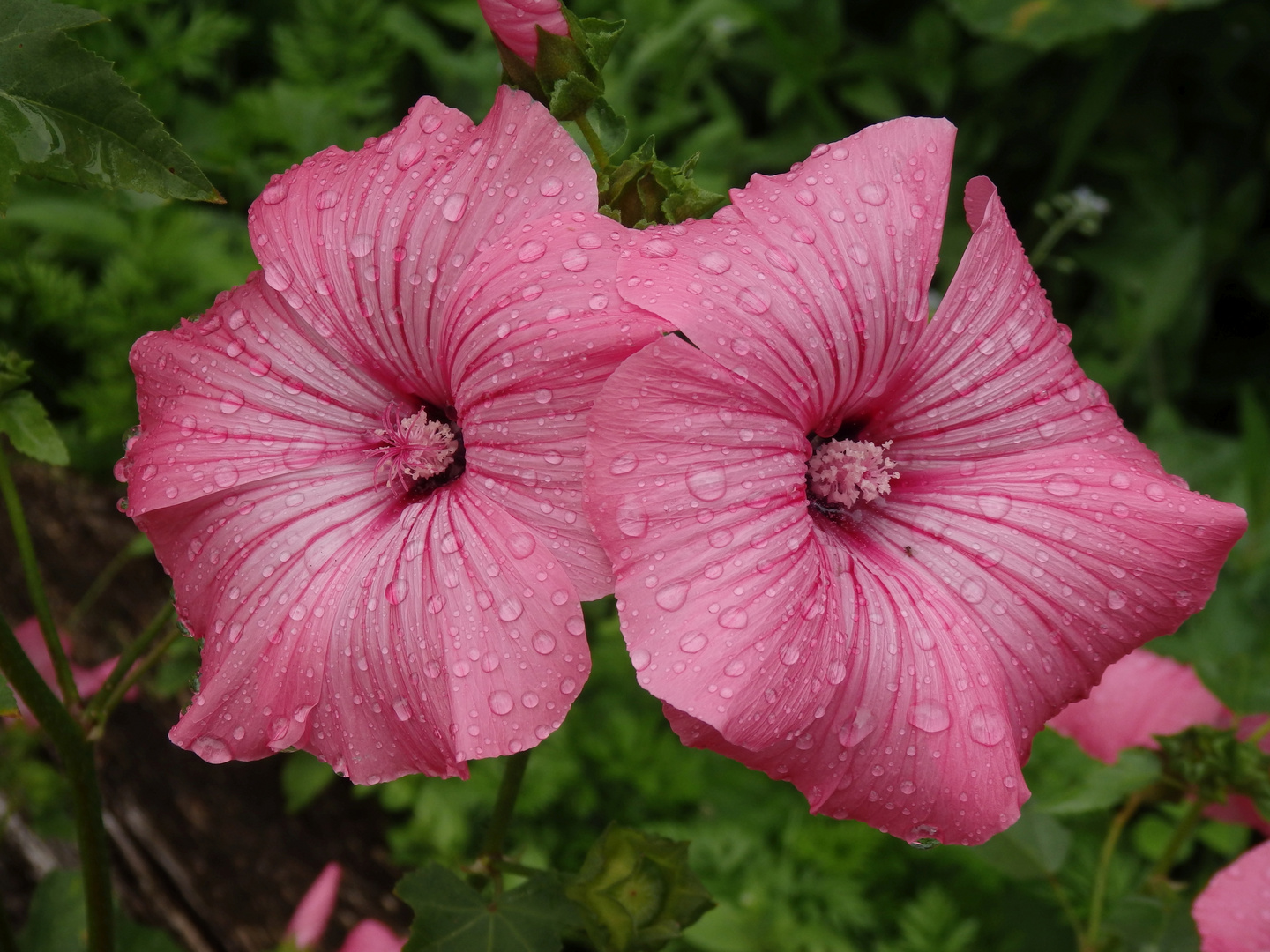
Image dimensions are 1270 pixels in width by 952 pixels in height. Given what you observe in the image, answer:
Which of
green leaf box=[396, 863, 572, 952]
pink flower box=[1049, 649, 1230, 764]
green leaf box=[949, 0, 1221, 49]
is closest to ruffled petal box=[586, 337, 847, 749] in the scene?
green leaf box=[396, 863, 572, 952]

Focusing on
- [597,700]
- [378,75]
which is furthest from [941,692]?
[378,75]

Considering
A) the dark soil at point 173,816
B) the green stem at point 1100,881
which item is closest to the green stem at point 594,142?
the green stem at point 1100,881

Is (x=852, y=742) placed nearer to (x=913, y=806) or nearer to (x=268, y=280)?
(x=913, y=806)

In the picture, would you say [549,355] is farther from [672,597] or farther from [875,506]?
[875,506]

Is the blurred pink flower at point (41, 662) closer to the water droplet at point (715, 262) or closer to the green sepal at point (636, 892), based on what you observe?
the green sepal at point (636, 892)

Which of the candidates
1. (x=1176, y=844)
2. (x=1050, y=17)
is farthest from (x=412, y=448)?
(x=1050, y=17)

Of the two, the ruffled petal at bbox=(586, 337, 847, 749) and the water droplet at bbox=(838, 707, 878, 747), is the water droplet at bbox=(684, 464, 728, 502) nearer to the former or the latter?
the ruffled petal at bbox=(586, 337, 847, 749)
